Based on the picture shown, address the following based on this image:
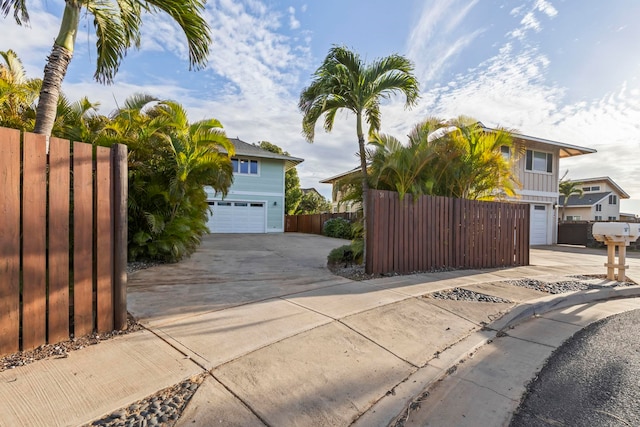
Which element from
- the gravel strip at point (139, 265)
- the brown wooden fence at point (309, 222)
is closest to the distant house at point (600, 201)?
the brown wooden fence at point (309, 222)

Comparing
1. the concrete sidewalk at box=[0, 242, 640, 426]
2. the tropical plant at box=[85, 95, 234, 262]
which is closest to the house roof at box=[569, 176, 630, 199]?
the concrete sidewalk at box=[0, 242, 640, 426]

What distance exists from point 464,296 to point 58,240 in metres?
5.11

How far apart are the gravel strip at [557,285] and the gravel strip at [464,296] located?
1.33m

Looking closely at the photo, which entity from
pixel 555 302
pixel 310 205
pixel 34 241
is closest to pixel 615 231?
pixel 555 302

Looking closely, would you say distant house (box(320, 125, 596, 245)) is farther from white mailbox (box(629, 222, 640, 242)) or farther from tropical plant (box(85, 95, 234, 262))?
white mailbox (box(629, 222, 640, 242))

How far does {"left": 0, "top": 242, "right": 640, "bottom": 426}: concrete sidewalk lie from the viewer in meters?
2.03

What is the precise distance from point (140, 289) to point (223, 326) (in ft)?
7.16

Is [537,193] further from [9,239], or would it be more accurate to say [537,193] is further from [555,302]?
[9,239]

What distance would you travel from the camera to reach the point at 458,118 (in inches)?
301

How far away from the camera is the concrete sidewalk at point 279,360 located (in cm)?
203

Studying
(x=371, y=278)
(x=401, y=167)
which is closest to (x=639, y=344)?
(x=371, y=278)

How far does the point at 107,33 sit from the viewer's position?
200 inches

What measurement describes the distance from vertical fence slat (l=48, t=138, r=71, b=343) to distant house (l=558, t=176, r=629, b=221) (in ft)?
129

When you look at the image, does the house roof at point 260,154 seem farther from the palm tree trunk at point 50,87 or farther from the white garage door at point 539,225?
the palm tree trunk at point 50,87
